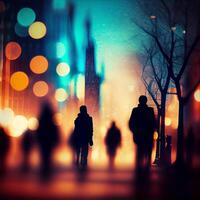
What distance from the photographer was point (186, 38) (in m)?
24.3

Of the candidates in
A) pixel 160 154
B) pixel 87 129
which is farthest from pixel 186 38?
pixel 87 129

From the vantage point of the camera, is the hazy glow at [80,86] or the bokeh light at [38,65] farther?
the bokeh light at [38,65]

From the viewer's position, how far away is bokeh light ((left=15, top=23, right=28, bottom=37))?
10018 cm

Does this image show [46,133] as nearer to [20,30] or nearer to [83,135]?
[83,135]

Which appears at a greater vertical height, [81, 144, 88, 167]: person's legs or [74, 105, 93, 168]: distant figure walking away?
[74, 105, 93, 168]: distant figure walking away

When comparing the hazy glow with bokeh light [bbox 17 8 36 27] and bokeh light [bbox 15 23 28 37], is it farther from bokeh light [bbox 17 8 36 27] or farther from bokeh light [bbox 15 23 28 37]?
bokeh light [bbox 15 23 28 37]

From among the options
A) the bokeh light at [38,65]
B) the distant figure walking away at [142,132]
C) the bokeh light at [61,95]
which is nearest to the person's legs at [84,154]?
the distant figure walking away at [142,132]

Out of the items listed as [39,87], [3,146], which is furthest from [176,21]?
[39,87]

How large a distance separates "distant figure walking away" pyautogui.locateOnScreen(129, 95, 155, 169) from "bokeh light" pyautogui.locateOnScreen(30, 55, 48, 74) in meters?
93.8

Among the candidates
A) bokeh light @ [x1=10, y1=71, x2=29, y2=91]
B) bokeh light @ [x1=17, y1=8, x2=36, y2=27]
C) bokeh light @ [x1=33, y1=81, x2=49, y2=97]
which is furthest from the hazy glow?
bokeh light @ [x1=17, y1=8, x2=36, y2=27]

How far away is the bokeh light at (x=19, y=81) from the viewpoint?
95250 millimetres

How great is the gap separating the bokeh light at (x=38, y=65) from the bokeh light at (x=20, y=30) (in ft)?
14.5

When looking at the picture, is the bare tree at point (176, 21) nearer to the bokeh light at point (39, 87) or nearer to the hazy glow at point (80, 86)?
the hazy glow at point (80, 86)

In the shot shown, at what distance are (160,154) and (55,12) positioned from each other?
98179mm
